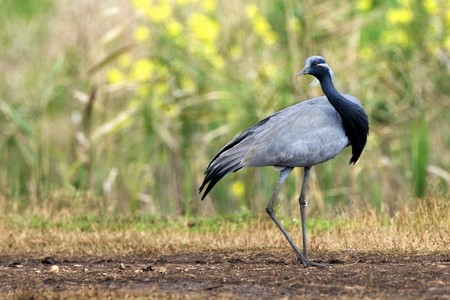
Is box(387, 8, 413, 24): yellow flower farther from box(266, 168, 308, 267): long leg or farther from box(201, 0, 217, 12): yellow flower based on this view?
box(266, 168, 308, 267): long leg

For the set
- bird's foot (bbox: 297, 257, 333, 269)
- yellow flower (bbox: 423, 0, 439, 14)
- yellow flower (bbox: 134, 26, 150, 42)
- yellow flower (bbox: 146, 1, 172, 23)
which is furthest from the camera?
yellow flower (bbox: 134, 26, 150, 42)

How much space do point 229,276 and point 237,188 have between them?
5.13m

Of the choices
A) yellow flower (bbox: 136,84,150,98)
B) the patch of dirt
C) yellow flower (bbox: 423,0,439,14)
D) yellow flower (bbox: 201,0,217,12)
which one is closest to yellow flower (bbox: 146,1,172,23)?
yellow flower (bbox: 201,0,217,12)

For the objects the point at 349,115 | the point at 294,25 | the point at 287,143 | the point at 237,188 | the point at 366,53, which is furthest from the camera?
the point at 366,53

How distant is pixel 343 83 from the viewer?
12.3 meters

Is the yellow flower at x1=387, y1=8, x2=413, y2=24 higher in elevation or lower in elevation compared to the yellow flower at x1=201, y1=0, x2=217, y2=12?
lower

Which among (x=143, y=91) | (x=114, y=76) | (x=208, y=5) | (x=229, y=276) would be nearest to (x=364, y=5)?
(x=208, y=5)

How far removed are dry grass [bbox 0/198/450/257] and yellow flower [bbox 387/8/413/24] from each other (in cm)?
441

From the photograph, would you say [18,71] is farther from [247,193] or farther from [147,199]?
[247,193]

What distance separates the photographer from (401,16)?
13375 mm

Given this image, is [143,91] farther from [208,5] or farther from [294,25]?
[294,25]

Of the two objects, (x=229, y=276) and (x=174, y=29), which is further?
(x=174, y=29)

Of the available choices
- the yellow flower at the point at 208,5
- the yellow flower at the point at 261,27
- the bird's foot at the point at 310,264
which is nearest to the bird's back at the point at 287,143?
the bird's foot at the point at 310,264

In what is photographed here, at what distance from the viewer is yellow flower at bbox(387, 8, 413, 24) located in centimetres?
1322
